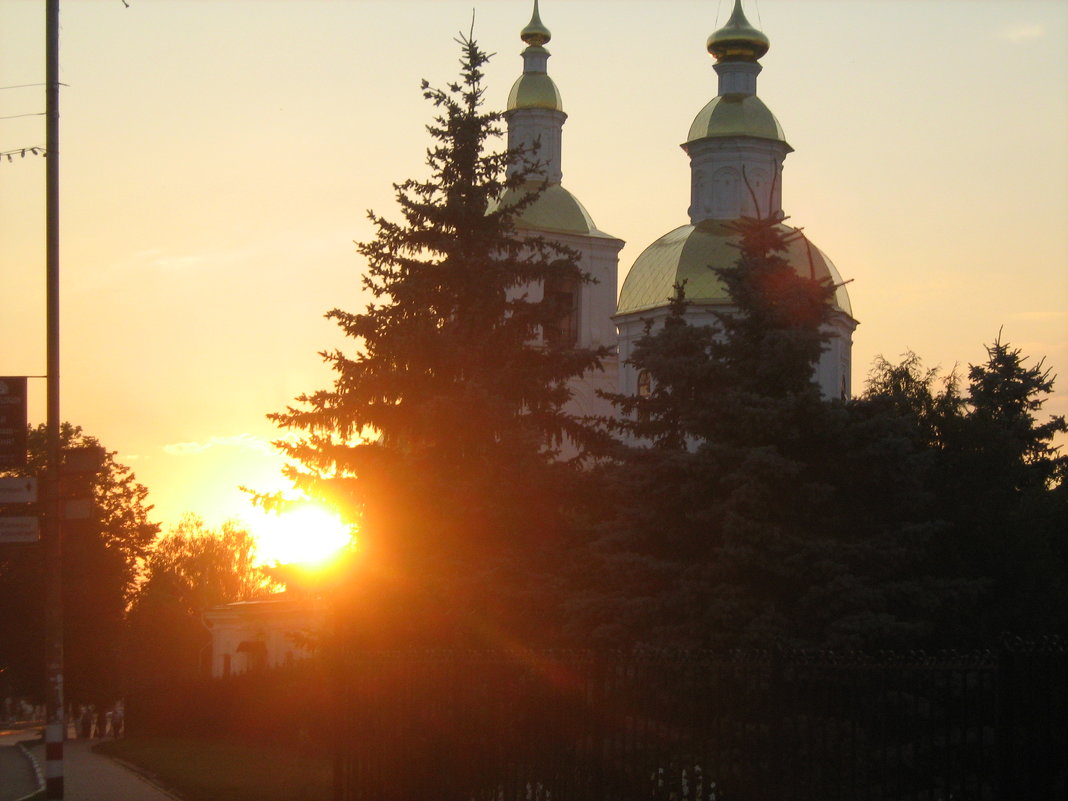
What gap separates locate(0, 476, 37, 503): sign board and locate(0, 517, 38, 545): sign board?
206 mm

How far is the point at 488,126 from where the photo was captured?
2389cm

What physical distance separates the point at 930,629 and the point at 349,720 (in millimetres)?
7445

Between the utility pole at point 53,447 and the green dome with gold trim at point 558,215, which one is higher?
the green dome with gold trim at point 558,215

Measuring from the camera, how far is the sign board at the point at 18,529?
16.0 metres

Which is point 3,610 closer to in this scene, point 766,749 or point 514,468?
point 514,468

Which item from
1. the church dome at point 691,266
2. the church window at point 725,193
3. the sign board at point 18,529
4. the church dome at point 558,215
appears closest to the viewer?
the sign board at point 18,529

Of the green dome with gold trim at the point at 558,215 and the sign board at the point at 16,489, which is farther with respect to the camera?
the green dome with gold trim at the point at 558,215

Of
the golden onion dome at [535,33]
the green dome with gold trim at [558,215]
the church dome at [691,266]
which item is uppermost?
the golden onion dome at [535,33]

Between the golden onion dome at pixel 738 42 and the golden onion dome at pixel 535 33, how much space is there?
18.1ft

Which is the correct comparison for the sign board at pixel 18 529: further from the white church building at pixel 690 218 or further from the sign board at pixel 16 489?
the white church building at pixel 690 218

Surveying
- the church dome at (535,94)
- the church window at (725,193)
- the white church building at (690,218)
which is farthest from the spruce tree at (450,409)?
the church dome at (535,94)

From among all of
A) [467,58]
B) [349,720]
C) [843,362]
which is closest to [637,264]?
[843,362]

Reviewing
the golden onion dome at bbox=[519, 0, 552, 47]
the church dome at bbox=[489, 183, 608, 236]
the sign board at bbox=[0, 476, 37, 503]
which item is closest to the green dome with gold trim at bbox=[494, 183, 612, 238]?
the church dome at bbox=[489, 183, 608, 236]

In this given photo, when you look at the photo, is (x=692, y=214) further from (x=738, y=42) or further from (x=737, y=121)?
(x=738, y=42)
